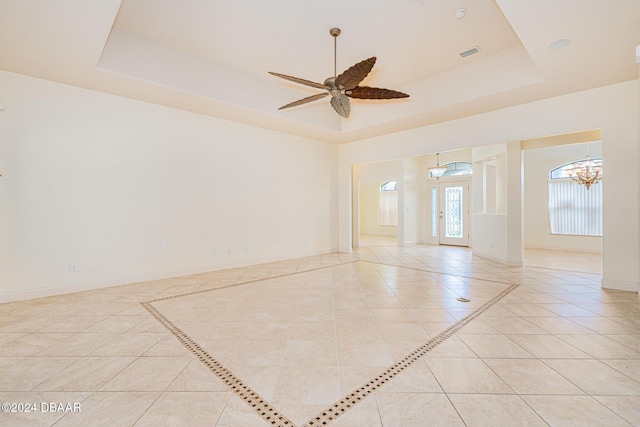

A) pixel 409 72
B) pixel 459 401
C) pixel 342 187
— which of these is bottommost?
pixel 459 401

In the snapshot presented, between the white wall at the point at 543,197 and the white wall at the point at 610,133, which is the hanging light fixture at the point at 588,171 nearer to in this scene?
the white wall at the point at 543,197

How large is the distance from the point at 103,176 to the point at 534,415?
18.4 feet

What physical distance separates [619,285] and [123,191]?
774cm

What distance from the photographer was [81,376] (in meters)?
2.01

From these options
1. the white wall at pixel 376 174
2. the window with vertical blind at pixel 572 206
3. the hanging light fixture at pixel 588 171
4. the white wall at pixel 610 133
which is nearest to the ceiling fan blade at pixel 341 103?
the white wall at pixel 610 133

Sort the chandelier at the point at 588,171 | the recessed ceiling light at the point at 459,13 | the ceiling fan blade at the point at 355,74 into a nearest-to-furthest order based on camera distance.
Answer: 1. the ceiling fan blade at the point at 355,74
2. the recessed ceiling light at the point at 459,13
3. the chandelier at the point at 588,171

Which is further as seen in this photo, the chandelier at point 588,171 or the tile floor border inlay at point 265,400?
the chandelier at point 588,171

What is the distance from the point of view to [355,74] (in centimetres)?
306

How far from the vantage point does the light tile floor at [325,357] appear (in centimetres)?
165

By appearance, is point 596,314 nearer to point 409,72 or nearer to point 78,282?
point 409,72

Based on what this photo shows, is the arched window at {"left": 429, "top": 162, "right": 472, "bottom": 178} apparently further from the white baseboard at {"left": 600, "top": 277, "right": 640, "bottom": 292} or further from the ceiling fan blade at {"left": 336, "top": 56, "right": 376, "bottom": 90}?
the ceiling fan blade at {"left": 336, "top": 56, "right": 376, "bottom": 90}

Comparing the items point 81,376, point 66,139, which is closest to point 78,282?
point 66,139

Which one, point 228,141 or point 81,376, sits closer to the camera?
point 81,376

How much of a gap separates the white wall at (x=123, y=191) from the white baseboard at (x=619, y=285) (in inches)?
226
